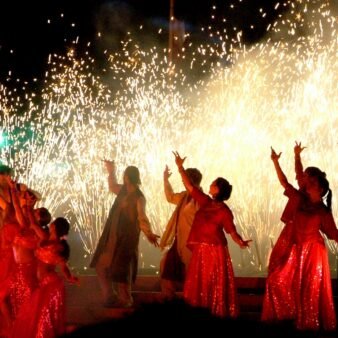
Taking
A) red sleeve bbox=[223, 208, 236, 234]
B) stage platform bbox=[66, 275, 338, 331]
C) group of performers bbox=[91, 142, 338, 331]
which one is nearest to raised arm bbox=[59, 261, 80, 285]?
stage platform bbox=[66, 275, 338, 331]

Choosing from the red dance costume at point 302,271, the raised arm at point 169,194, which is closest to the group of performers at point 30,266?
the raised arm at point 169,194

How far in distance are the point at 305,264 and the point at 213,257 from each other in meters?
1.03

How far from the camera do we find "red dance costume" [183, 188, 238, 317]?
909cm

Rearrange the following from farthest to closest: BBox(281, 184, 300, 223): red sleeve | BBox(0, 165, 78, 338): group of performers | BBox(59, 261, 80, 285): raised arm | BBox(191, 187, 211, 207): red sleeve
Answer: BBox(191, 187, 211, 207): red sleeve < BBox(281, 184, 300, 223): red sleeve < BBox(0, 165, 78, 338): group of performers < BBox(59, 261, 80, 285): raised arm

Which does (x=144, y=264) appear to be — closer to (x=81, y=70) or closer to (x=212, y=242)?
(x=212, y=242)

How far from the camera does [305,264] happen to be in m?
8.77

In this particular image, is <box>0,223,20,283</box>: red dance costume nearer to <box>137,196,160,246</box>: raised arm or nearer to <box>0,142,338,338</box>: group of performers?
<box>0,142,338,338</box>: group of performers

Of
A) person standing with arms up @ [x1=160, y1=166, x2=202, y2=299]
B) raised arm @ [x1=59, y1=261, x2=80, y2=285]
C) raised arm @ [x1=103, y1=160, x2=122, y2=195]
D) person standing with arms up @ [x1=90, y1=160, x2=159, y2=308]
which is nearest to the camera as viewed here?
raised arm @ [x1=59, y1=261, x2=80, y2=285]

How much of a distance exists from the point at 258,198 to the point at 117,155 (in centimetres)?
320

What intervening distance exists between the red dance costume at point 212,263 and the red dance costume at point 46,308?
4.58 ft

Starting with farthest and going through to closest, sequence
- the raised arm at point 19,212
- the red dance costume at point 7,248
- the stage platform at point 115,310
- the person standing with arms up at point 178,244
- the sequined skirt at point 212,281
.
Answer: the stage platform at point 115,310
the person standing with arms up at point 178,244
the red dance costume at point 7,248
the raised arm at point 19,212
the sequined skirt at point 212,281

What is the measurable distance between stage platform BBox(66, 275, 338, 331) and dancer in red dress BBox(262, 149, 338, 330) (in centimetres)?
73

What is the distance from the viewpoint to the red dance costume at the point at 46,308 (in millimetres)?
8664

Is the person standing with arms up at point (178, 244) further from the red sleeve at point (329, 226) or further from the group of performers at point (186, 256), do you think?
the red sleeve at point (329, 226)
